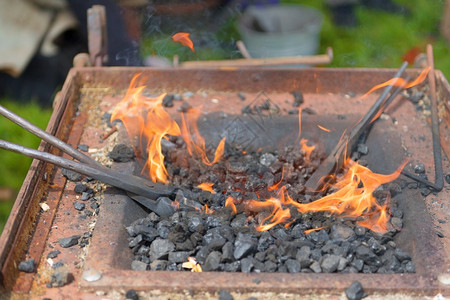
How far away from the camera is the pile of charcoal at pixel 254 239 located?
86.0 inches

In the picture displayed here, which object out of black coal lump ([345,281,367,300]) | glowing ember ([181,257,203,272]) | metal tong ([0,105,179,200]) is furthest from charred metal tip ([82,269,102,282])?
black coal lump ([345,281,367,300])

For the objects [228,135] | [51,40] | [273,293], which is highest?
[273,293]

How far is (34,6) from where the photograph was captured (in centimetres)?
501

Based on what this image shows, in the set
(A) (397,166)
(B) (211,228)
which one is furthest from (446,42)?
(B) (211,228)

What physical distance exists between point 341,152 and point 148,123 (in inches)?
41.5

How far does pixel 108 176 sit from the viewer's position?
94.3 inches

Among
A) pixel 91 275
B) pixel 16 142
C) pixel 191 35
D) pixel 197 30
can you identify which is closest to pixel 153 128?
pixel 91 275

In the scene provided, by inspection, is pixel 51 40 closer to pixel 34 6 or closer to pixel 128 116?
pixel 34 6

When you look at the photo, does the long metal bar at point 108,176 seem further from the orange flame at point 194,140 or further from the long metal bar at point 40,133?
the orange flame at point 194,140

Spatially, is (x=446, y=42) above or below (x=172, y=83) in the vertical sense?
below

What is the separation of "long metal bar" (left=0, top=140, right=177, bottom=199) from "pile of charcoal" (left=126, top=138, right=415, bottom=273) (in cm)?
10

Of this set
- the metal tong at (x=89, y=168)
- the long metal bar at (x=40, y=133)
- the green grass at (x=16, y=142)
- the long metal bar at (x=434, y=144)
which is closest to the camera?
the metal tong at (x=89, y=168)

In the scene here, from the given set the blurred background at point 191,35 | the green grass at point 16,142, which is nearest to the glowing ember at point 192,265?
the blurred background at point 191,35

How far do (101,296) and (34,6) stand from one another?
150 inches
